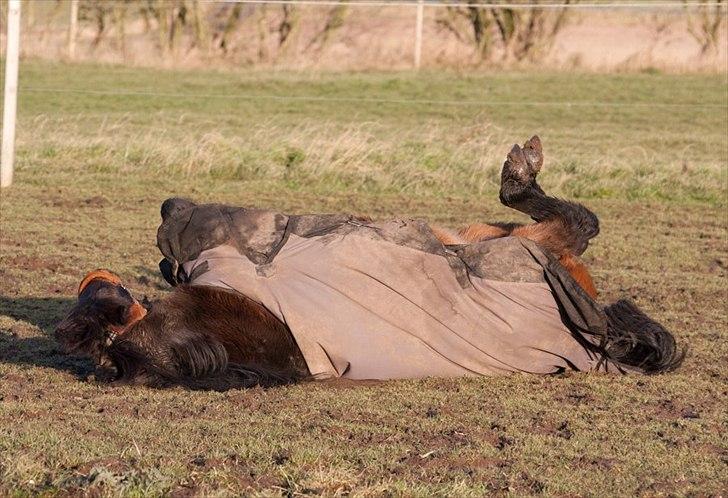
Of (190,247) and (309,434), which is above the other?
(190,247)

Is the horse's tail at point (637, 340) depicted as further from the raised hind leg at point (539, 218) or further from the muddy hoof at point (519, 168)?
the muddy hoof at point (519, 168)

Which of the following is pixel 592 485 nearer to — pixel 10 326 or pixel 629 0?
pixel 10 326

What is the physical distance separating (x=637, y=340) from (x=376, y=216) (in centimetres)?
518

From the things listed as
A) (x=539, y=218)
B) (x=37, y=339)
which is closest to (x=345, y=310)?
(x=539, y=218)

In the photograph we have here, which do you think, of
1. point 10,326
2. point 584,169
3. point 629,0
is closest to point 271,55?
point 629,0

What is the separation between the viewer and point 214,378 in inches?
194

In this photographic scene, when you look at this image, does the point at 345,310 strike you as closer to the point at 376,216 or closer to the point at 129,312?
the point at 129,312

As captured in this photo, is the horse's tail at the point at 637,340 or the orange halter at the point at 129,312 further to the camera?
the horse's tail at the point at 637,340

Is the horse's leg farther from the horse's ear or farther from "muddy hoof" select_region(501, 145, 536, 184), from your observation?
the horse's ear

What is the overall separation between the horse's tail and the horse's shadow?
7.89ft

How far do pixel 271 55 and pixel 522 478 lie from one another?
26.2 meters

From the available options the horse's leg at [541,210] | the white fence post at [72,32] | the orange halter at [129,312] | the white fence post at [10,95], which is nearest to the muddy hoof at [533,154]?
the horse's leg at [541,210]

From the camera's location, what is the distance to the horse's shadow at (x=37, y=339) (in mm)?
5543

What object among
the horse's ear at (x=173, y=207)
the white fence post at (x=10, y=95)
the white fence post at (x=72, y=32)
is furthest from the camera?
the white fence post at (x=72, y=32)
